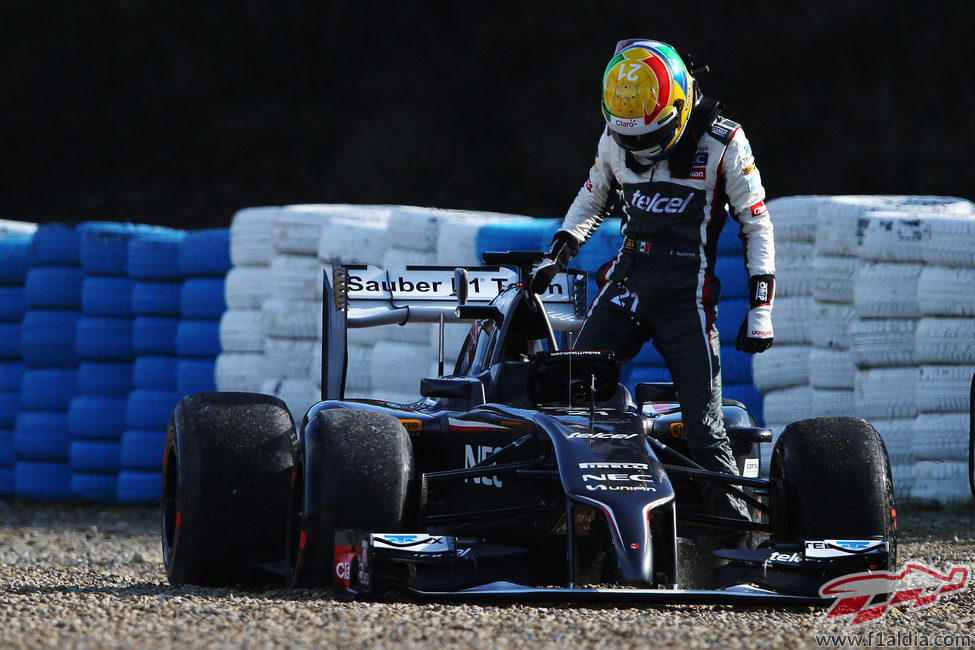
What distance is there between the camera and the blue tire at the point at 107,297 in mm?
10500

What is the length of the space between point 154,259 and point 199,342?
71 cm

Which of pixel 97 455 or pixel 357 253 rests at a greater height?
pixel 357 253

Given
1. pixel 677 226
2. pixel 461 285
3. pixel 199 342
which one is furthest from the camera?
pixel 199 342

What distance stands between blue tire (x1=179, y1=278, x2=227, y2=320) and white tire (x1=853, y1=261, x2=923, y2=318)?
14.5 feet

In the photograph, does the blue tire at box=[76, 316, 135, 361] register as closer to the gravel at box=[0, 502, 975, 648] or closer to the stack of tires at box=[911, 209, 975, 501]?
the gravel at box=[0, 502, 975, 648]

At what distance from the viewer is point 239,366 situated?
33.6 feet

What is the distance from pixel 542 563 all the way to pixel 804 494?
39.0 inches

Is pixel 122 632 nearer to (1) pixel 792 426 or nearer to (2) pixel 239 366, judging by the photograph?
(1) pixel 792 426

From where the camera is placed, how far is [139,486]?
1031 centimetres

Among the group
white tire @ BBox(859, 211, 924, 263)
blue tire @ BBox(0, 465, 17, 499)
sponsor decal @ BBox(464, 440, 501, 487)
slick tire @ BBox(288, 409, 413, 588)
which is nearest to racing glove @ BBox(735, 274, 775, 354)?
sponsor decal @ BBox(464, 440, 501, 487)

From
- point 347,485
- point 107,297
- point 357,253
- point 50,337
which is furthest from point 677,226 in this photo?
point 50,337

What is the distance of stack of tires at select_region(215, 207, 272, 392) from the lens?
33.6ft

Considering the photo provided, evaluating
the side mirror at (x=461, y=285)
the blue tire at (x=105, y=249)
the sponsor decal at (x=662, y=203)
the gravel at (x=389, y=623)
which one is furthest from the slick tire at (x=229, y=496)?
the blue tire at (x=105, y=249)

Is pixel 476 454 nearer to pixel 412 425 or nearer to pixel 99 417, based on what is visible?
pixel 412 425
